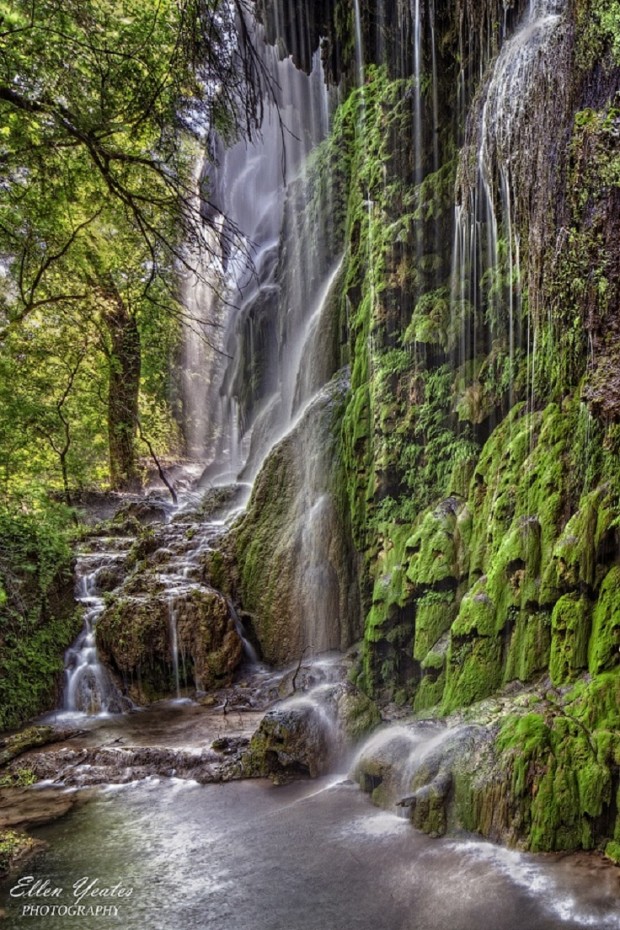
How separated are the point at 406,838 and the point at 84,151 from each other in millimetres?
6083

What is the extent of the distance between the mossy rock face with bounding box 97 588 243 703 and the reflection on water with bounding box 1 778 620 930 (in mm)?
4185

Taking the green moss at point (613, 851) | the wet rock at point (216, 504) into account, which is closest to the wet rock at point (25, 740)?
the green moss at point (613, 851)

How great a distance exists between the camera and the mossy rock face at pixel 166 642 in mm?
10375

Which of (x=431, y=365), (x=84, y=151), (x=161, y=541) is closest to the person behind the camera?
(x=84, y=151)

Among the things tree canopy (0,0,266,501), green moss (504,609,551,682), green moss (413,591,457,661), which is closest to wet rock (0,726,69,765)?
tree canopy (0,0,266,501)

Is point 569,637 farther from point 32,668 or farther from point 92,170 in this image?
point 32,668

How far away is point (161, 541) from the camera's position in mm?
13297

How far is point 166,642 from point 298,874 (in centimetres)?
629

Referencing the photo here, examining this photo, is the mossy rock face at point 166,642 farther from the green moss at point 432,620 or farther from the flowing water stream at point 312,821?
the green moss at point 432,620

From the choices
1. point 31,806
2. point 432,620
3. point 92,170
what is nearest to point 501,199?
point 92,170

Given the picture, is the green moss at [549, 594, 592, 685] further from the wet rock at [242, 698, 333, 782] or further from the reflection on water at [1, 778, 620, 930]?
the wet rock at [242, 698, 333, 782]

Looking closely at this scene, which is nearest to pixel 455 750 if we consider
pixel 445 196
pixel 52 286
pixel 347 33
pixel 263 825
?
pixel 263 825

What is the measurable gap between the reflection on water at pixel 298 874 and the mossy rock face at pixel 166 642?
165 inches

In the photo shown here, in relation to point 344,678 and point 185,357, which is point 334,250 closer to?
point 344,678
